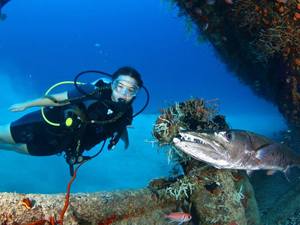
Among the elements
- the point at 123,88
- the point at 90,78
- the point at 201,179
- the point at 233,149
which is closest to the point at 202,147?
the point at 233,149

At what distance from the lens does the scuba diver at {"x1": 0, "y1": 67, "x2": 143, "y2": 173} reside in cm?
675

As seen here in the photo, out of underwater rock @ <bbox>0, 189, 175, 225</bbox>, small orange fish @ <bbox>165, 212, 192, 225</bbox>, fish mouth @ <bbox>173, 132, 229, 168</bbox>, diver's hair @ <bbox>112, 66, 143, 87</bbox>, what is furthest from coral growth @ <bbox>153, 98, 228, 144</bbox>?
diver's hair @ <bbox>112, 66, 143, 87</bbox>

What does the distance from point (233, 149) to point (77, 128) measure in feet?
11.5

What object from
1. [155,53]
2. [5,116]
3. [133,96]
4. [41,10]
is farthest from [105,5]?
[133,96]

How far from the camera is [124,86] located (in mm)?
7016

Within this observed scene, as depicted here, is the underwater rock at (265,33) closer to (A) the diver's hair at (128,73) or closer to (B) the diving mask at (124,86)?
(A) the diver's hair at (128,73)

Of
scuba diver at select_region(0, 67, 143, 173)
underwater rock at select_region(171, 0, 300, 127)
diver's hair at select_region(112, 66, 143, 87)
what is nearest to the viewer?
underwater rock at select_region(171, 0, 300, 127)

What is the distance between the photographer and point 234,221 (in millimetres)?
5250

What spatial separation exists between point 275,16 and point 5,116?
33.4 m

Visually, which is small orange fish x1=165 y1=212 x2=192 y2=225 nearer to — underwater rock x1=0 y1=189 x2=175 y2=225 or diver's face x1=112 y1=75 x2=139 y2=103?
underwater rock x1=0 y1=189 x2=175 y2=225

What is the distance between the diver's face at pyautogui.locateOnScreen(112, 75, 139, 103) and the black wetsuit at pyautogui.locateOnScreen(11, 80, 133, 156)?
150mm

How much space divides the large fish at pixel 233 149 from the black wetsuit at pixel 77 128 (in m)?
3.08

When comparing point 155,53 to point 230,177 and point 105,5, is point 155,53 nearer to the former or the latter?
point 105,5

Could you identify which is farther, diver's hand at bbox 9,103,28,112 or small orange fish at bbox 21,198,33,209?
diver's hand at bbox 9,103,28,112
